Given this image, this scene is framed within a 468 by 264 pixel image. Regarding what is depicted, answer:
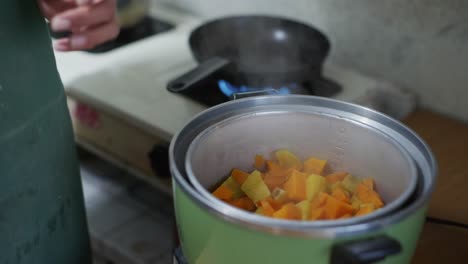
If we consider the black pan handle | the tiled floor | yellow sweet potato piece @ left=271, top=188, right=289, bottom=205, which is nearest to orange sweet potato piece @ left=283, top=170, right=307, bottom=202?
yellow sweet potato piece @ left=271, top=188, right=289, bottom=205

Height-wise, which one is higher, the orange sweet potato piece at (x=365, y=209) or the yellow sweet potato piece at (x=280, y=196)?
the orange sweet potato piece at (x=365, y=209)

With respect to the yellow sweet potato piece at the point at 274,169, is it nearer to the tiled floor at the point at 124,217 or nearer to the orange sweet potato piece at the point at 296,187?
the orange sweet potato piece at the point at 296,187

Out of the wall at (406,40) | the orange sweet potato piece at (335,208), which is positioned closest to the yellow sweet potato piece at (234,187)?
the orange sweet potato piece at (335,208)

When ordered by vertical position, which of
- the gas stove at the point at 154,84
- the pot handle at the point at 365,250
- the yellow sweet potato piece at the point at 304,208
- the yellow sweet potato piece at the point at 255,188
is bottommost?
the gas stove at the point at 154,84

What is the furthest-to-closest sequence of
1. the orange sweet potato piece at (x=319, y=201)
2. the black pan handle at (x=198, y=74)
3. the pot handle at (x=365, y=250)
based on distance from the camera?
the black pan handle at (x=198, y=74) < the orange sweet potato piece at (x=319, y=201) < the pot handle at (x=365, y=250)

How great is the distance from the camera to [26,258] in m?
0.72

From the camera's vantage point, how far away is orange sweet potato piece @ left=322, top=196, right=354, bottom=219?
0.56m

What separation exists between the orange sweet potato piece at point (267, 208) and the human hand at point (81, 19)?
282 mm

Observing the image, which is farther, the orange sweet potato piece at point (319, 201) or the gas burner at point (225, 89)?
the gas burner at point (225, 89)

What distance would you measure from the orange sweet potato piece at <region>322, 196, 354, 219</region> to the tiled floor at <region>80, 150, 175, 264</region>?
1.58 feet

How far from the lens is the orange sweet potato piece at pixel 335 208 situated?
1.84 ft

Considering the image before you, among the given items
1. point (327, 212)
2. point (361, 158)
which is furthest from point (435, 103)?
point (327, 212)

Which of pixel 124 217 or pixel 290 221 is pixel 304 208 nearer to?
pixel 290 221

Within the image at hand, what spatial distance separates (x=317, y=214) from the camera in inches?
21.9
